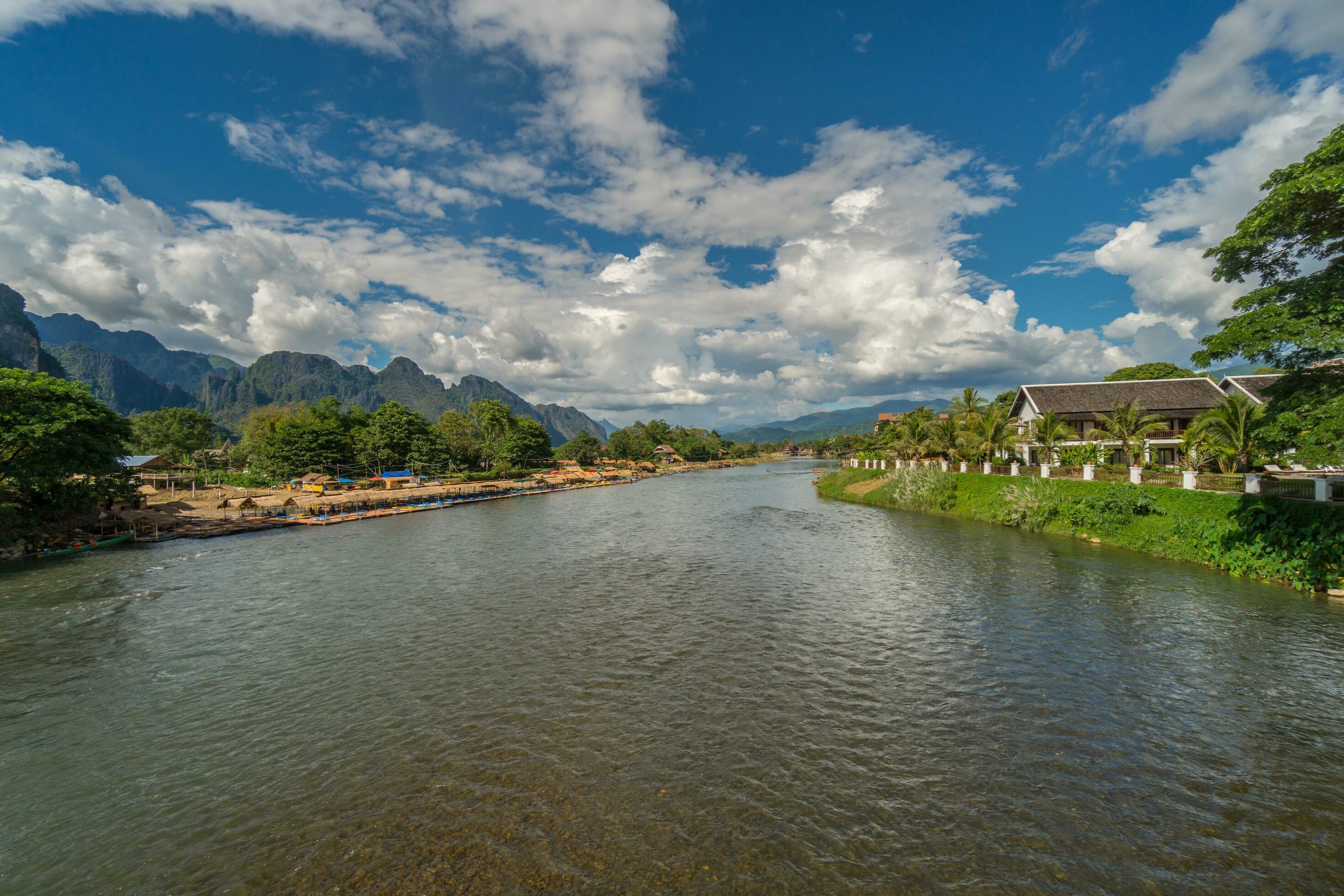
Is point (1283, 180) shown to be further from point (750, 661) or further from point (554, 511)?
point (554, 511)

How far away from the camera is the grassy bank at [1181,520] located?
1858cm

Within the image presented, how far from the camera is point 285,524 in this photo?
4431cm

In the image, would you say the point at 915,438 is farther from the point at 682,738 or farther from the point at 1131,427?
the point at 682,738

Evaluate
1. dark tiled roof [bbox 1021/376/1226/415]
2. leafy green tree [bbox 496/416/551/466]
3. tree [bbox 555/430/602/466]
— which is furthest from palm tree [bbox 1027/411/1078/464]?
tree [bbox 555/430/602/466]

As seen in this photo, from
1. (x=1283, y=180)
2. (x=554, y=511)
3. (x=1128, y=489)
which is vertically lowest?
(x=554, y=511)

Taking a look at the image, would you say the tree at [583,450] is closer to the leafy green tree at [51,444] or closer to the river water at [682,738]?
the leafy green tree at [51,444]

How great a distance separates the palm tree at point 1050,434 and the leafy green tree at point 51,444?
63663 millimetres

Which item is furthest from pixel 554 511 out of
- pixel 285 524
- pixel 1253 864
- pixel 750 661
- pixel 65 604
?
pixel 1253 864

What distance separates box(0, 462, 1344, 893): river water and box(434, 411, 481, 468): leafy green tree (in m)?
78.0

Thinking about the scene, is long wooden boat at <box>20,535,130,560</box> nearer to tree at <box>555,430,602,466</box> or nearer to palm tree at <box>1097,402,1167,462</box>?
palm tree at <box>1097,402,1167,462</box>

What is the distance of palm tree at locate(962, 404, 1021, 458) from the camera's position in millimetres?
44875

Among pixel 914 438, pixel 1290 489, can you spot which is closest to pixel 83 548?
pixel 1290 489

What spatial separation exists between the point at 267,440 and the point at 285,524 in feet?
137

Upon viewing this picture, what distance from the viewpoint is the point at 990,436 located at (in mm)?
44844
